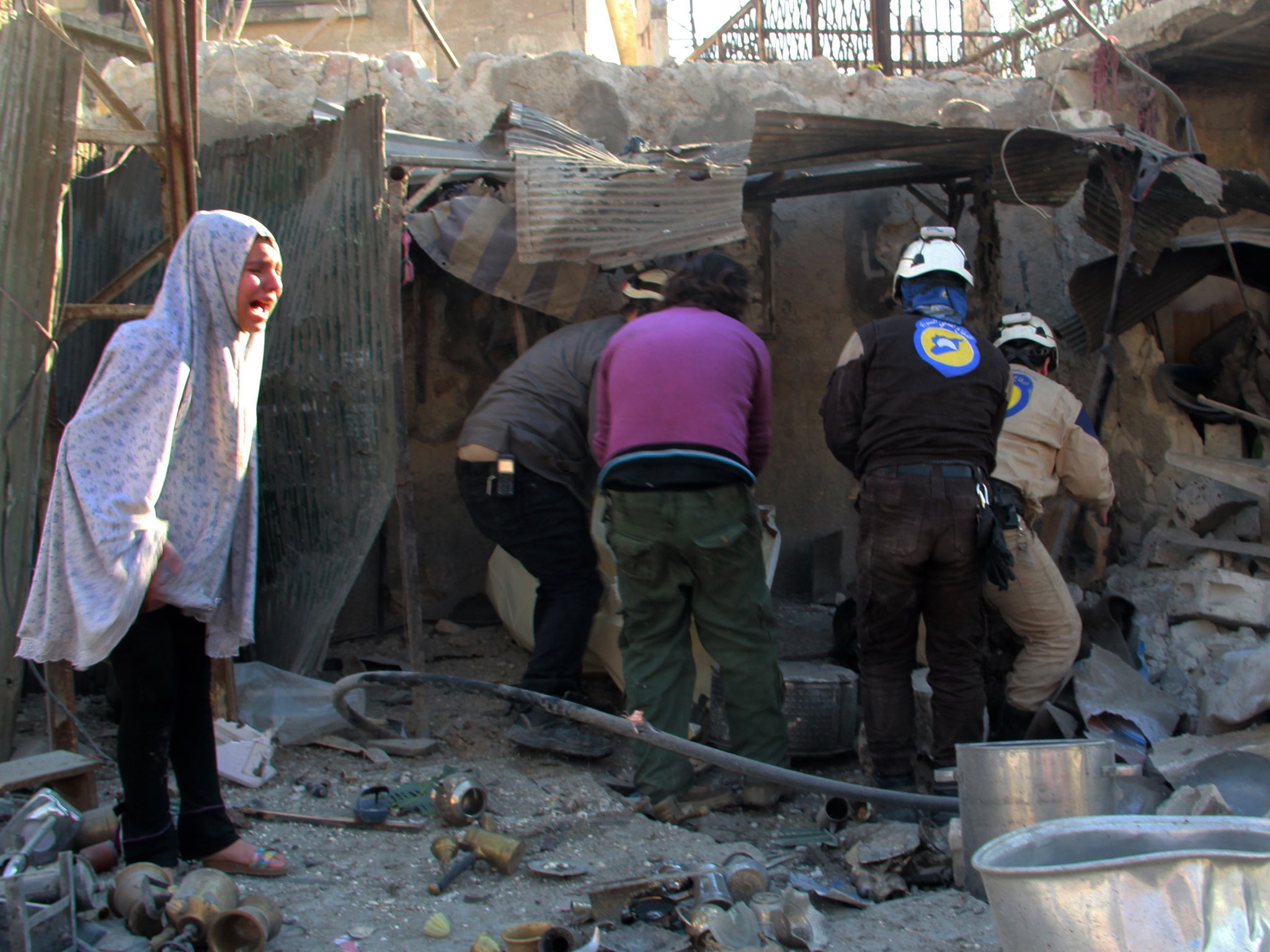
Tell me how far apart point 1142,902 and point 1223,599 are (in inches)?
113

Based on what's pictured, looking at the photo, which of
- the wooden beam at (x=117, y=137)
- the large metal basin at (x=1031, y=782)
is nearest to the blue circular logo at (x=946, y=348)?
the large metal basin at (x=1031, y=782)

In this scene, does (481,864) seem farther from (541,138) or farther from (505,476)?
(541,138)

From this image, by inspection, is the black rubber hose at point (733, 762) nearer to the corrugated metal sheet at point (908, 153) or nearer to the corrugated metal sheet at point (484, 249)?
the corrugated metal sheet at point (484, 249)

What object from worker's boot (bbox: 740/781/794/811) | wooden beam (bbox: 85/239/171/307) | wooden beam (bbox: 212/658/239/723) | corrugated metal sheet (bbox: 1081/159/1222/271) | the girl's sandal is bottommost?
worker's boot (bbox: 740/781/794/811)

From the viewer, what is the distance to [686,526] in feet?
11.1

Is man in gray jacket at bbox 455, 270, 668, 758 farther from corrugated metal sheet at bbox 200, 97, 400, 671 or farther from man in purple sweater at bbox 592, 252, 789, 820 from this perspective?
man in purple sweater at bbox 592, 252, 789, 820

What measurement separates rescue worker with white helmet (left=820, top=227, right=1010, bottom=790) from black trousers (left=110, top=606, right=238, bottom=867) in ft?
6.52

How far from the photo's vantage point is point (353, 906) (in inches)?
108

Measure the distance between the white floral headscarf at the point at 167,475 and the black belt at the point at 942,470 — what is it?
1946 millimetres

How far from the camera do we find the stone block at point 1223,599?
417cm

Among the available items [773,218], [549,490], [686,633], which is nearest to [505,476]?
[549,490]

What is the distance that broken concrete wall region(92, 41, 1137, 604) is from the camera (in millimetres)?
5164

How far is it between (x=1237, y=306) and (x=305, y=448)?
429 cm

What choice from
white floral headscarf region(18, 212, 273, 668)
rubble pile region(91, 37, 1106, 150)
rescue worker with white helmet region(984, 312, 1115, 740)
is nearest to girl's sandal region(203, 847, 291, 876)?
white floral headscarf region(18, 212, 273, 668)
